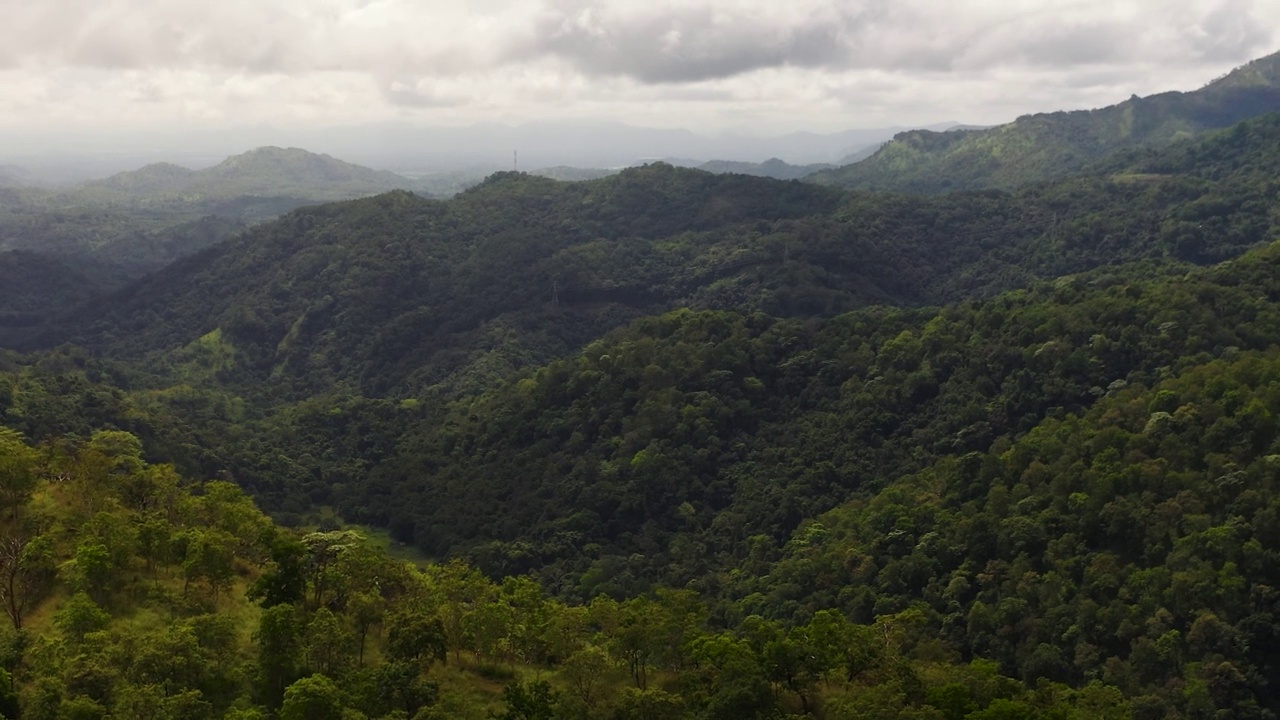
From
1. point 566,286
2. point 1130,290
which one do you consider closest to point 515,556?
point 1130,290

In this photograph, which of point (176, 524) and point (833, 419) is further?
point (833, 419)

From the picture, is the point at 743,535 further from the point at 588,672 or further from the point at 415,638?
the point at 415,638

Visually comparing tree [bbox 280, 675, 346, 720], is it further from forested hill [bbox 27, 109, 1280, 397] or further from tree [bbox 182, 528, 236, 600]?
forested hill [bbox 27, 109, 1280, 397]

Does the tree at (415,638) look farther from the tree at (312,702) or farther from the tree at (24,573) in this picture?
the tree at (24,573)

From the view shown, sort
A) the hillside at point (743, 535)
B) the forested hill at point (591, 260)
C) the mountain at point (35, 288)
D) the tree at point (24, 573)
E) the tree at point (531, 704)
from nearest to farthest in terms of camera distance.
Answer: the tree at point (531, 704) → the hillside at point (743, 535) → the tree at point (24, 573) → the forested hill at point (591, 260) → the mountain at point (35, 288)

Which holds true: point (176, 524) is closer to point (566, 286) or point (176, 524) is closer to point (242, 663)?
point (242, 663)

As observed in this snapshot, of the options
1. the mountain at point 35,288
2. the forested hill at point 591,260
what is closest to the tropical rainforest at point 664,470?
the forested hill at point 591,260

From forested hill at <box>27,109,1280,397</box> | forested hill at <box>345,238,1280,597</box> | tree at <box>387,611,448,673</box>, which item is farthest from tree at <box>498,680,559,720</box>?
forested hill at <box>27,109,1280,397</box>
